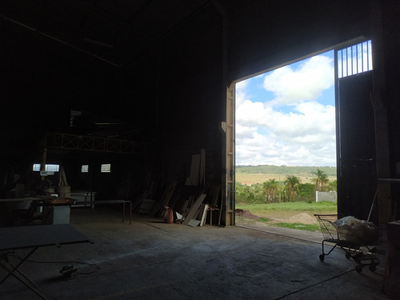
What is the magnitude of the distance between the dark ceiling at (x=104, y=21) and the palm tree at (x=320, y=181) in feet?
53.1

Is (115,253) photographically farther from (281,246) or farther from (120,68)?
(120,68)

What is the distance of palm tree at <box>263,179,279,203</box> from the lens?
21125 mm

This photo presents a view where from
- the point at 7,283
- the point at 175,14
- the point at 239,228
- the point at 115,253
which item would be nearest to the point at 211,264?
the point at 115,253

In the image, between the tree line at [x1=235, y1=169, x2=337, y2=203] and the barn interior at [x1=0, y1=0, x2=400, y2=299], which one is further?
the tree line at [x1=235, y1=169, x2=337, y2=203]

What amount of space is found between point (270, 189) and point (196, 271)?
716 inches

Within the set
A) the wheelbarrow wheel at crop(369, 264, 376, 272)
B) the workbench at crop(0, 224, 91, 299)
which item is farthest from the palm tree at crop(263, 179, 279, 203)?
the workbench at crop(0, 224, 91, 299)

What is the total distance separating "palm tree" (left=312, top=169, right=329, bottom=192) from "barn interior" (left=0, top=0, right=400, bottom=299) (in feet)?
48.7

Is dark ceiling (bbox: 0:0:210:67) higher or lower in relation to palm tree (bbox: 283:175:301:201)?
higher

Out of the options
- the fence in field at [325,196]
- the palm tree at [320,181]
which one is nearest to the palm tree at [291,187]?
the palm tree at [320,181]

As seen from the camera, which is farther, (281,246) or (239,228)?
(239,228)

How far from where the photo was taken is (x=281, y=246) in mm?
5719

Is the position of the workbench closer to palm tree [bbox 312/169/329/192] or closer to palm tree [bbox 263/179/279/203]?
palm tree [bbox 263/179/279/203]

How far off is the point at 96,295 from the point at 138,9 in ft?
35.1

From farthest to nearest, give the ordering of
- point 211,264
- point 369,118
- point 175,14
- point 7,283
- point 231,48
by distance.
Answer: point 175,14 < point 231,48 < point 369,118 < point 211,264 < point 7,283
